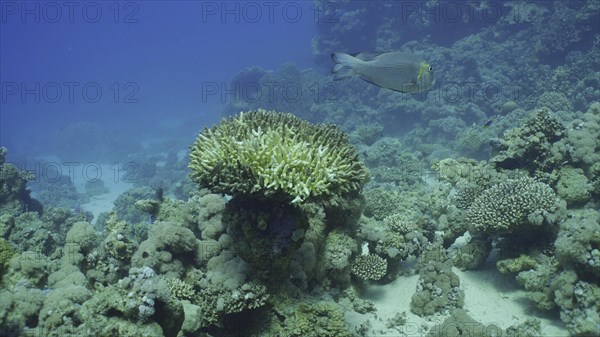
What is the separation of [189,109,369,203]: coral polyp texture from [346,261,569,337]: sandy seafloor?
1.98m

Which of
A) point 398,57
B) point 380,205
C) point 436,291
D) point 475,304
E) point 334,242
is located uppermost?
point 398,57

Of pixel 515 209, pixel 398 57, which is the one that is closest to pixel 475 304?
pixel 515 209

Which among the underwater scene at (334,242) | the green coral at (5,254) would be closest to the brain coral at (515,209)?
the underwater scene at (334,242)

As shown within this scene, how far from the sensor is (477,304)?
4969 millimetres

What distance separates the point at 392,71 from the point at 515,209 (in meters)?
2.42

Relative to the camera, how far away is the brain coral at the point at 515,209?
489 cm

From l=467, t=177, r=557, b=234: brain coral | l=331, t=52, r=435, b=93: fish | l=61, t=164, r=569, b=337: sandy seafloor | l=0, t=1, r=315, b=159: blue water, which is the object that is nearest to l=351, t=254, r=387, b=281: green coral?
l=61, t=164, r=569, b=337: sandy seafloor

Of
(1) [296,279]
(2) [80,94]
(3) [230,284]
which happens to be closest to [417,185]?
(1) [296,279]

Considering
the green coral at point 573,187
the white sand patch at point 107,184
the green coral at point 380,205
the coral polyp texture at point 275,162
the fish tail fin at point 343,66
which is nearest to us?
the coral polyp texture at point 275,162

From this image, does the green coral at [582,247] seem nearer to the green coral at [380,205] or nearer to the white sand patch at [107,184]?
the green coral at [380,205]

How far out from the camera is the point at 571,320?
13.0 feet

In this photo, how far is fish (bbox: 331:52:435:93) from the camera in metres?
4.62

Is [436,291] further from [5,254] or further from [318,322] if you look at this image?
[5,254]

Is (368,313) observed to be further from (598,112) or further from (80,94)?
(80,94)
